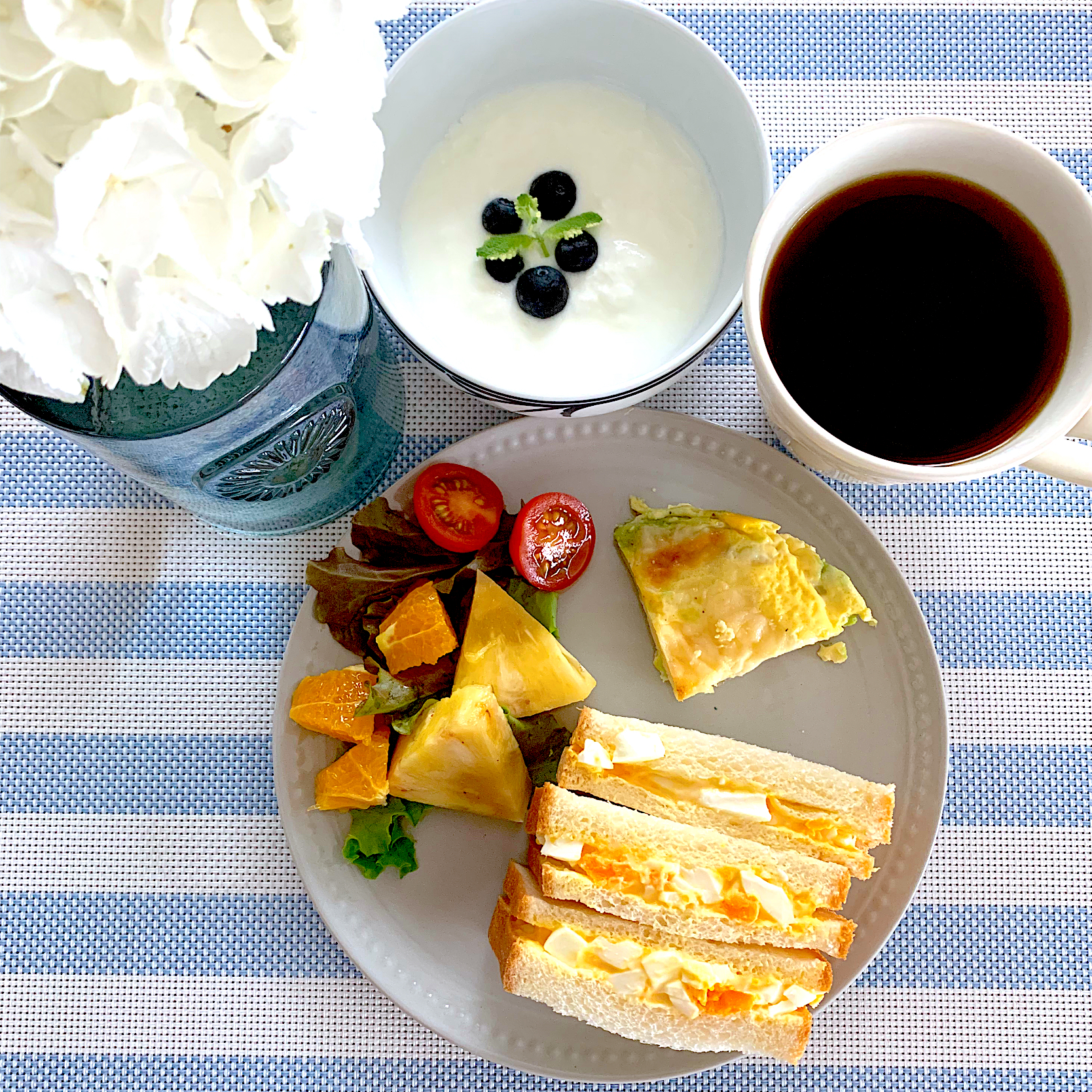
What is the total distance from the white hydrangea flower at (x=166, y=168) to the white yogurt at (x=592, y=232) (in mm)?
618

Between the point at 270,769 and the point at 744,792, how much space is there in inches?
32.7

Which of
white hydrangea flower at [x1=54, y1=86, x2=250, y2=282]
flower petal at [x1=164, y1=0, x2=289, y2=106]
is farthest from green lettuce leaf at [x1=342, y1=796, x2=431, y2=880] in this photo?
flower petal at [x1=164, y1=0, x2=289, y2=106]

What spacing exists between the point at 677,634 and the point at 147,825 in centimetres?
100

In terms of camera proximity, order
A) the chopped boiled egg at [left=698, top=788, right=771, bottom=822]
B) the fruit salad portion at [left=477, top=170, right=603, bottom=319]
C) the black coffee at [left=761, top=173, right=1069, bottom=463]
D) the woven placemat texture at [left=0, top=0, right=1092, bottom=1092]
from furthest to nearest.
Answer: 1. the woven placemat texture at [left=0, top=0, right=1092, bottom=1092]
2. the chopped boiled egg at [left=698, top=788, right=771, bottom=822]
3. the fruit salad portion at [left=477, top=170, right=603, bottom=319]
4. the black coffee at [left=761, top=173, right=1069, bottom=463]

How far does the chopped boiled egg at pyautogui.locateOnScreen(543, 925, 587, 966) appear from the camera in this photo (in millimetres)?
→ 1639

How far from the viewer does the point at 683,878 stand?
1638 mm

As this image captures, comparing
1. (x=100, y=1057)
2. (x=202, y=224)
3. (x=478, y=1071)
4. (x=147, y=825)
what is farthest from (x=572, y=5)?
(x=100, y=1057)

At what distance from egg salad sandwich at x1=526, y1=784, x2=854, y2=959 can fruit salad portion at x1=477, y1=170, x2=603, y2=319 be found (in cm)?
78

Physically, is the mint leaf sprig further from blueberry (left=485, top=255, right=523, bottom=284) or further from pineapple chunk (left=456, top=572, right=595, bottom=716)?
pineapple chunk (left=456, top=572, right=595, bottom=716)

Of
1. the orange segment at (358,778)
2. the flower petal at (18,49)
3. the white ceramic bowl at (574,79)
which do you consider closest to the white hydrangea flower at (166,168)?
the flower petal at (18,49)

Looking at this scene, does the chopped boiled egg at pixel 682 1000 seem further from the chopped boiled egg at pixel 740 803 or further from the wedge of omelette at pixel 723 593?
the wedge of omelette at pixel 723 593

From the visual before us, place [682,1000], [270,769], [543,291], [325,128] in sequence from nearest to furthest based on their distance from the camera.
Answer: [325,128] < [543,291] < [682,1000] < [270,769]

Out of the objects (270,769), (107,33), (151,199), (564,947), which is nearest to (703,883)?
(564,947)

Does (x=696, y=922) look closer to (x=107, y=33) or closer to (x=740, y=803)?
(x=740, y=803)
